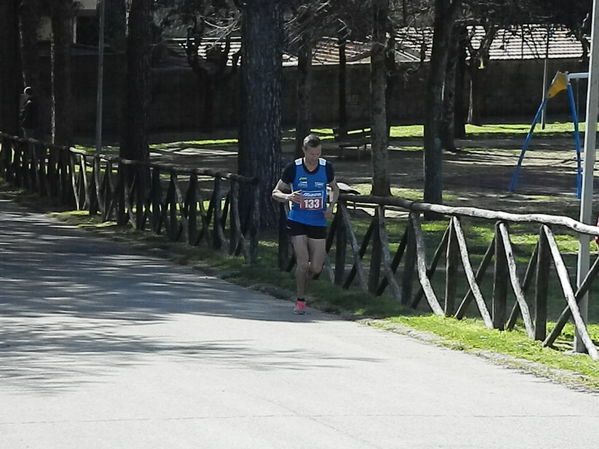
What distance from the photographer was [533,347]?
11.4 meters

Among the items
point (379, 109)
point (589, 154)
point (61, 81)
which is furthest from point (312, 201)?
point (61, 81)

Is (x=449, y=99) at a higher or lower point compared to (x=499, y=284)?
higher

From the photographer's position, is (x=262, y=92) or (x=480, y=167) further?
(x=480, y=167)

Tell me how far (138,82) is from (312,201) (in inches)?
498

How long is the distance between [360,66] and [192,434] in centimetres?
4942

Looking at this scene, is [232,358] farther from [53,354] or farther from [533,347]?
[533,347]

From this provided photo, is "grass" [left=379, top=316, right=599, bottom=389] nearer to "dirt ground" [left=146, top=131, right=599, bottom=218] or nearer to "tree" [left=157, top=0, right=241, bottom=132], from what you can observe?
"dirt ground" [left=146, top=131, right=599, bottom=218]

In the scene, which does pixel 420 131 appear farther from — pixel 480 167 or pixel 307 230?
pixel 307 230

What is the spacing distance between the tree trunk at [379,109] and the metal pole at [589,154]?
14.9m

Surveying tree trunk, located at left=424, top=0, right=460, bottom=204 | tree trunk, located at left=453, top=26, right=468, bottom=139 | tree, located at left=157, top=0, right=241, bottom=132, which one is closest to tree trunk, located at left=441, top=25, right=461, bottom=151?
tree trunk, located at left=453, top=26, right=468, bottom=139

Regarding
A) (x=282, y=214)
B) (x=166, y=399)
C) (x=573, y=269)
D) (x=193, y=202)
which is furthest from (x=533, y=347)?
(x=193, y=202)

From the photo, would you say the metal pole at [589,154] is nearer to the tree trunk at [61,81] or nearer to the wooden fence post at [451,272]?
the wooden fence post at [451,272]

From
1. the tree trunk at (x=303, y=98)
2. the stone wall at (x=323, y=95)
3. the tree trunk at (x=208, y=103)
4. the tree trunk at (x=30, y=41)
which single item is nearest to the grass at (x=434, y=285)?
the tree trunk at (x=303, y=98)

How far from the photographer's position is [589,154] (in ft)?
38.2
